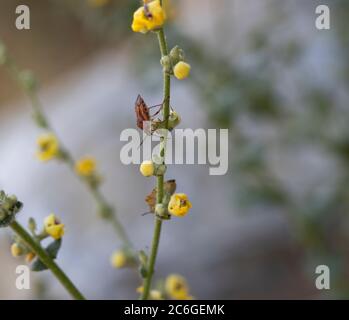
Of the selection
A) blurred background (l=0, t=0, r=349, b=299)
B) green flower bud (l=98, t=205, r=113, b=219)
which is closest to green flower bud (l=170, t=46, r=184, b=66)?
green flower bud (l=98, t=205, r=113, b=219)

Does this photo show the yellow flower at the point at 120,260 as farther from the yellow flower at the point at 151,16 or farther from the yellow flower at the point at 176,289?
the yellow flower at the point at 151,16

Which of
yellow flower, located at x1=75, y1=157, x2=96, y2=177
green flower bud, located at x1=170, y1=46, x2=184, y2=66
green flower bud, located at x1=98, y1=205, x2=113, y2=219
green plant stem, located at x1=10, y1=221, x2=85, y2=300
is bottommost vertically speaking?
green plant stem, located at x1=10, y1=221, x2=85, y2=300

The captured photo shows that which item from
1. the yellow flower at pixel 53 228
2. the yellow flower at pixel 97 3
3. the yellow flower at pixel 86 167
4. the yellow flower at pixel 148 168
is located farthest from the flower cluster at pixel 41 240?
the yellow flower at pixel 97 3

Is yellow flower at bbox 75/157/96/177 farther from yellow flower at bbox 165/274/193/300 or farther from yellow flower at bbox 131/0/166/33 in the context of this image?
yellow flower at bbox 131/0/166/33

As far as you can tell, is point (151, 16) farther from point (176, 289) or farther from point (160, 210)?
point (176, 289)

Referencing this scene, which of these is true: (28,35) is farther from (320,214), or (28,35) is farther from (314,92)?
(320,214)

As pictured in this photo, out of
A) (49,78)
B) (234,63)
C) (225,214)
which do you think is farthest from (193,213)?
(49,78)
